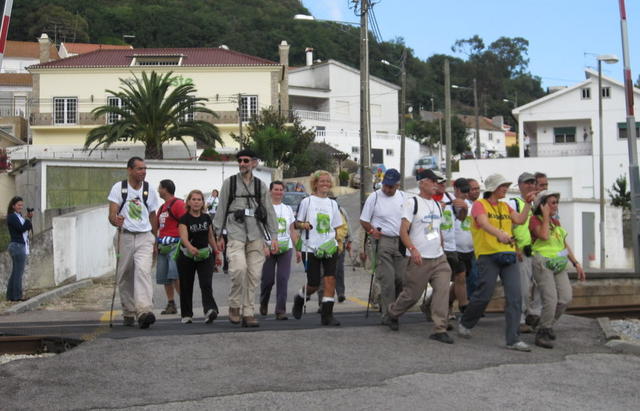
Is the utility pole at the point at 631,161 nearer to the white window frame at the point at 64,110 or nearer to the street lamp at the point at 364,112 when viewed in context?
the street lamp at the point at 364,112

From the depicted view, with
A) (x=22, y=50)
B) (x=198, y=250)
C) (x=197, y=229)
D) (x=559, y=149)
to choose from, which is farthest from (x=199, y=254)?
(x=22, y=50)

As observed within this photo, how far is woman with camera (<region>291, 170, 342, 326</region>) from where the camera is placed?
10.1 m

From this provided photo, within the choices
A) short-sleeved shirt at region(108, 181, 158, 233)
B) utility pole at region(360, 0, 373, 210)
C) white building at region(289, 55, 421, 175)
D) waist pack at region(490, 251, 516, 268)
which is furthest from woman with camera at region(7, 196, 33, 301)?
white building at region(289, 55, 421, 175)

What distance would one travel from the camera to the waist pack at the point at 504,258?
8984mm

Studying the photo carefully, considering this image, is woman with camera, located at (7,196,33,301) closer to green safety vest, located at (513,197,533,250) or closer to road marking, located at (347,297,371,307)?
road marking, located at (347,297,371,307)

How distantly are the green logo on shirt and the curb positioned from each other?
5.16 metres

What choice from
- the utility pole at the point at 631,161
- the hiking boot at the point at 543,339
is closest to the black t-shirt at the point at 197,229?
the hiking boot at the point at 543,339

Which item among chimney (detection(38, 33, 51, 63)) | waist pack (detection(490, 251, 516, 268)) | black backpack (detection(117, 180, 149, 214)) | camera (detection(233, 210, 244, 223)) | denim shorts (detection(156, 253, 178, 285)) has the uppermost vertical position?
chimney (detection(38, 33, 51, 63))

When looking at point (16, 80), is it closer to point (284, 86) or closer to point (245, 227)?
point (284, 86)

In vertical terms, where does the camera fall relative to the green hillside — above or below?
below

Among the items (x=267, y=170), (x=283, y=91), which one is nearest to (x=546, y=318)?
(x=267, y=170)

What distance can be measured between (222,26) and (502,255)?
103 meters

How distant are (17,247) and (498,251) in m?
8.43

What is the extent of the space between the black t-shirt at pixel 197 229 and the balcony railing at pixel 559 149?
48764 millimetres
